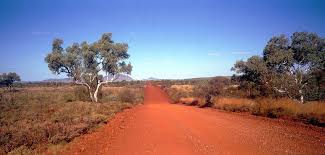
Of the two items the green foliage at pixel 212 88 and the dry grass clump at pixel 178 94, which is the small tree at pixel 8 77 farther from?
the green foliage at pixel 212 88

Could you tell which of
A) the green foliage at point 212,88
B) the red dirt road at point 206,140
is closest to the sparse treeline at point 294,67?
the red dirt road at point 206,140

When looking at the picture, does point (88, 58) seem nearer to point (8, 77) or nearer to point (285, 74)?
point (285, 74)

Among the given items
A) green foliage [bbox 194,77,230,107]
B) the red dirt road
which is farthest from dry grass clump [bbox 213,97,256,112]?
green foliage [bbox 194,77,230,107]

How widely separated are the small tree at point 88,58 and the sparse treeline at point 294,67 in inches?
613

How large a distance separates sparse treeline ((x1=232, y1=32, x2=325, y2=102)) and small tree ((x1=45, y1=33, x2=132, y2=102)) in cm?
1558

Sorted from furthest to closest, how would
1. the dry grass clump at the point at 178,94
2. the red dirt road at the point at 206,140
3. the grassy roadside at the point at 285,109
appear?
the dry grass clump at the point at 178,94, the grassy roadside at the point at 285,109, the red dirt road at the point at 206,140

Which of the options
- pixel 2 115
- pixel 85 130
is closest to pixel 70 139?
pixel 85 130

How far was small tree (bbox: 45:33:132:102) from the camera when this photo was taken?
2961cm

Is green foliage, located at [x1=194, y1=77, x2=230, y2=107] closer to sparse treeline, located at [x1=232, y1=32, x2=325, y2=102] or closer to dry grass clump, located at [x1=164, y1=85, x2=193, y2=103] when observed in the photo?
dry grass clump, located at [x1=164, y1=85, x2=193, y2=103]

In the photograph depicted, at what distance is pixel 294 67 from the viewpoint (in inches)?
814

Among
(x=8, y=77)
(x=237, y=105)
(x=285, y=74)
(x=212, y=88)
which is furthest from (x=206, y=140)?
(x=8, y=77)

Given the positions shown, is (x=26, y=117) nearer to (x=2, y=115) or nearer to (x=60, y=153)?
(x=2, y=115)

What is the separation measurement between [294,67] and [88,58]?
67.7 ft

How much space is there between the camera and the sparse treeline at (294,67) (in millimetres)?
19547
